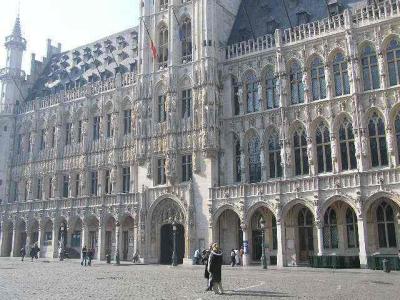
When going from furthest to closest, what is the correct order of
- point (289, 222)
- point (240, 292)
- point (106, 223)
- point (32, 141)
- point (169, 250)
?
point (32, 141) < point (106, 223) < point (169, 250) < point (289, 222) < point (240, 292)

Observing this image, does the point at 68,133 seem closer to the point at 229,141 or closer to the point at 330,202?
the point at 229,141

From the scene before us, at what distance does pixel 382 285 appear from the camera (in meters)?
20.5

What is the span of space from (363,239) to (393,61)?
14062 millimetres

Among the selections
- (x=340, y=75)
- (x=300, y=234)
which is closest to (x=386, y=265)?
(x=300, y=234)

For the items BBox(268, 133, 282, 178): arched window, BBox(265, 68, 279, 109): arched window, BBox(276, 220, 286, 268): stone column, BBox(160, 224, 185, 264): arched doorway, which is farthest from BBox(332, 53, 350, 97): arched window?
BBox(160, 224, 185, 264): arched doorway

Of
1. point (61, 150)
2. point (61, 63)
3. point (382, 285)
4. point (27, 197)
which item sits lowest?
point (382, 285)

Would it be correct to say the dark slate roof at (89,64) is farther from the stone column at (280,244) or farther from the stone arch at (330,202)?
the stone arch at (330,202)

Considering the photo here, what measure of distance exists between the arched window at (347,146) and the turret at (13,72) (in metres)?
43.9

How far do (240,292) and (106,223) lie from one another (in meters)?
32.4

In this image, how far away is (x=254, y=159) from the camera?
41500 mm

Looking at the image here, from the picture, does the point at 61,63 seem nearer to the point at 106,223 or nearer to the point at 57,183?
the point at 57,183

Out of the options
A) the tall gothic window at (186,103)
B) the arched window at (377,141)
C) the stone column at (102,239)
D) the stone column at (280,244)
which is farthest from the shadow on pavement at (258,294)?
the stone column at (102,239)

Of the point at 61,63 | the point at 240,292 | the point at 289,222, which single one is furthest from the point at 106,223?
the point at 240,292

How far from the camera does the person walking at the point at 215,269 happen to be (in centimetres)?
1747
